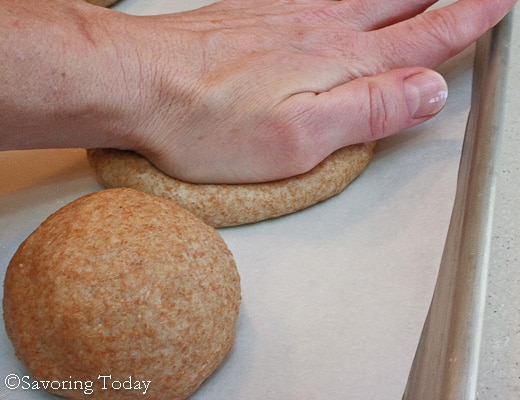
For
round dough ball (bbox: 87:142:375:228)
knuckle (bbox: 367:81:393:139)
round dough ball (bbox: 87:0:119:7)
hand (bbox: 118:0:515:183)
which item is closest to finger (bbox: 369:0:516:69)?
hand (bbox: 118:0:515:183)

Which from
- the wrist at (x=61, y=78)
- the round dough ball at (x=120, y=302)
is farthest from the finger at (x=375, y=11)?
the round dough ball at (x=120, y=302)

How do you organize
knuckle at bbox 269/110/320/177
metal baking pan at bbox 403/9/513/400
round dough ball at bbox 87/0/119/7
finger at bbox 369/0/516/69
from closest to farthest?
metal baking pan at bbox 403/9/513/400 < knuckle at bbox 269/110/320/177 < finger at bbox 369/0/516/69 < round dough ball at bbox 87/0/119/7

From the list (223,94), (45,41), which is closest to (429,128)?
(223,94)

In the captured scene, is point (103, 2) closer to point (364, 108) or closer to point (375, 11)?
point (375, 11)

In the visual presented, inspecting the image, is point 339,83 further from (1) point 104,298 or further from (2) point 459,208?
(1) point 104,298

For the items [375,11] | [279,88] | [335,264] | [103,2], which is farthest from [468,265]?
[103,2]

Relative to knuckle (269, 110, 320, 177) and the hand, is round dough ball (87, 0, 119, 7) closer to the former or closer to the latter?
the hand
